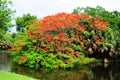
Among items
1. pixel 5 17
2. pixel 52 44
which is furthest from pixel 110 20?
pixel 5 17

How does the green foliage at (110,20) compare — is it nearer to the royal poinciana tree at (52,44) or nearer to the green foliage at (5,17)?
the royal poinciana tree at (52,44)

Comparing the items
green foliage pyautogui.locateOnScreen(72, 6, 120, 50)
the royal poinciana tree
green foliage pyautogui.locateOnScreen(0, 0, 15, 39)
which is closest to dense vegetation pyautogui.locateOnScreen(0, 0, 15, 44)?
green foliage pyautogui.locateOnScreen(0, 0, 15, 39)

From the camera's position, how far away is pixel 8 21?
20031mm

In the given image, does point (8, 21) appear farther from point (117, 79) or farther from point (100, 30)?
point (100, 30)

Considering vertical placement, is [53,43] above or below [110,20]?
below

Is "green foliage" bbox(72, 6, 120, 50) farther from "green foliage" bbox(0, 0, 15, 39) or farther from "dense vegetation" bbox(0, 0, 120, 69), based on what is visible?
"green foliage" bbox(0, 0, 15, 39)

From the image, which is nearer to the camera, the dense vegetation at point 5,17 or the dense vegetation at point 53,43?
the dense vegetation at point 5,17

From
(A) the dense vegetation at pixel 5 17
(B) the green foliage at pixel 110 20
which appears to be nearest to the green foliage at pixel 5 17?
(A) the dense vegetation at pixel 5 17

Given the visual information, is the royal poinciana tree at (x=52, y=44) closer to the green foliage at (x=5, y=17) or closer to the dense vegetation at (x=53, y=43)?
the dense vegetation at (x=53, y=43)

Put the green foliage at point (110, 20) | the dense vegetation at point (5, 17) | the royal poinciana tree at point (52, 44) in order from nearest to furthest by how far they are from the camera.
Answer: the dense vegetation at point (5, 17) → the royal poinciana tree at point (52, 44) → the green foliage at point (110, 20)

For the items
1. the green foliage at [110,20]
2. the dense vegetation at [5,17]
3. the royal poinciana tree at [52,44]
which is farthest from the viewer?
the green foliage at [110,20]

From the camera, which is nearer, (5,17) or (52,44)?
(5,17)

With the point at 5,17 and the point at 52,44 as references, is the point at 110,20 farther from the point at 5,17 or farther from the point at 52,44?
the point at 5,17

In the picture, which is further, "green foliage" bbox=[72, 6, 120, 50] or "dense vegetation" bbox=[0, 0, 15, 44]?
"green foliage" bbox=[72, 6, 120, 50]
